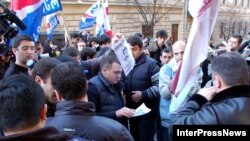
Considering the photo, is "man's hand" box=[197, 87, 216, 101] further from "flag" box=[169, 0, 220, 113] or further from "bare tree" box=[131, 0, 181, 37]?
"bare tree" box=[131, 0, 181, 37]

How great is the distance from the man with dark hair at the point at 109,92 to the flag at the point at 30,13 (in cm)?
141

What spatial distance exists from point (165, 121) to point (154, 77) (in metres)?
0.62

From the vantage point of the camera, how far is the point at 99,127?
7.54 ft

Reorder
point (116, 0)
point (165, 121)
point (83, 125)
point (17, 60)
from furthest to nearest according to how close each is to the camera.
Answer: point (116, 0) → point (165, 121) → point (17, 60) → point (83, 125)

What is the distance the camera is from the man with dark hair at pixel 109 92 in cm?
348

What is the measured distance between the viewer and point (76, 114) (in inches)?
92.4

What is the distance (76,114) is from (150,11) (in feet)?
74.8

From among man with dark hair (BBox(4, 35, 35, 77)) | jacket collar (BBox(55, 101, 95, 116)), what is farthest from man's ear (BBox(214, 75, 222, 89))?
man with dark hair (BBox(4, 35, 35, 77))

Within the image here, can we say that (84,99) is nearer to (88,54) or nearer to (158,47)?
(88,54)

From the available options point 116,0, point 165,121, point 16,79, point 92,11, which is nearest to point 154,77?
point 165,121

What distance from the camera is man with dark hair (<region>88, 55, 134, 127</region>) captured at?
137 inches

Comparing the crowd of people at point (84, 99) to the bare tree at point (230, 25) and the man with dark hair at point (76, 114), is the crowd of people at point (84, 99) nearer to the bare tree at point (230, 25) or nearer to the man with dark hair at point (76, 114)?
the man with dark hair at point (76, 114)

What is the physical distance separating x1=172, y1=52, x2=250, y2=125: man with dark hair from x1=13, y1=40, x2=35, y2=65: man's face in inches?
86.8

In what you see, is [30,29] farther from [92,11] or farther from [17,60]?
[92,11]
